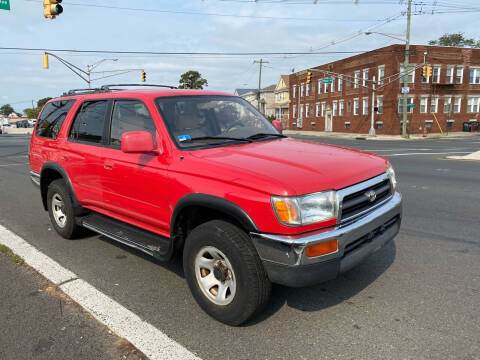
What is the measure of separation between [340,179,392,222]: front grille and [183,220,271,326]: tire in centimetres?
74

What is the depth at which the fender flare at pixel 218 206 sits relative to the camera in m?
2.63

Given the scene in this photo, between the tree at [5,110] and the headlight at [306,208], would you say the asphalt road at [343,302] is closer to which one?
the headlight at [306,208]

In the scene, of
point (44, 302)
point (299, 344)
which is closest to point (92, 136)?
point (44, 302)

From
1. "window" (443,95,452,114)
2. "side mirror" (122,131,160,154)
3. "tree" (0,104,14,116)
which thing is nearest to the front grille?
"side mirror" (122,131,160,154)

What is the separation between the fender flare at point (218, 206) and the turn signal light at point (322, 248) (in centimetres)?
39

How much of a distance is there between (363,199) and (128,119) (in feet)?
7.98

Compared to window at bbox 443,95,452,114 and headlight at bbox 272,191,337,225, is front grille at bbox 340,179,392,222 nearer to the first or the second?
headlight at bbox 272,191,337,225

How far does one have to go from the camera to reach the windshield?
3.49 meters

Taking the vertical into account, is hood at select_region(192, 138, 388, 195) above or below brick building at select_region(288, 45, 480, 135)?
below

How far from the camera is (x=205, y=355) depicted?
2557mm

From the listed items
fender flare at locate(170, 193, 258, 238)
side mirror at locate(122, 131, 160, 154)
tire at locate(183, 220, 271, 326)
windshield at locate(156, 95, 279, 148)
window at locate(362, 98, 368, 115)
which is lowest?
tire at locate(183, 220, 271, 326)

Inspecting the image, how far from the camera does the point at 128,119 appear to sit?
153 inches

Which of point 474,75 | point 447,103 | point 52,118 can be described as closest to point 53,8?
point 52,118

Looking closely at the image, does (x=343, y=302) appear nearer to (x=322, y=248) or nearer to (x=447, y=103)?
(x=322, y=248)
